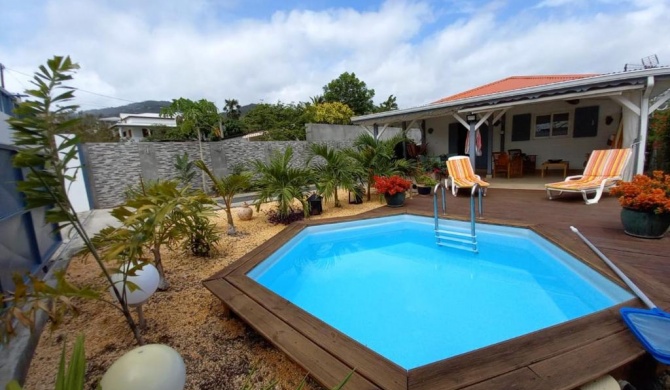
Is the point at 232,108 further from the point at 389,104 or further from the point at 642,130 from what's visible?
the point at 642,130

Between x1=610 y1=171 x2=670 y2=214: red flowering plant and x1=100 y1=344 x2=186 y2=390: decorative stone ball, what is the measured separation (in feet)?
16.9

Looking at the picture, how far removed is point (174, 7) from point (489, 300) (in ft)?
28.7

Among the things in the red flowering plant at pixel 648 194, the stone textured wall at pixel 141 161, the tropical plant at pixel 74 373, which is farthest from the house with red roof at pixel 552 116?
the tropical plant at pixel 74 373

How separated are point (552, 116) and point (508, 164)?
2.39 meters

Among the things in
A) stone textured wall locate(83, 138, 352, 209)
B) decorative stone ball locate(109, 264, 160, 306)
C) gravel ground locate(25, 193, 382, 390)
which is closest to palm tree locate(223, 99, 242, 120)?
stone textured wall locate(83, 138, 352, 209)

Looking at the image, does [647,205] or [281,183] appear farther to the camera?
[281,183]

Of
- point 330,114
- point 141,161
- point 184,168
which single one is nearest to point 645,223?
point 184,168

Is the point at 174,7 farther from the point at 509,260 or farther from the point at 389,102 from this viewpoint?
the point at 389,102

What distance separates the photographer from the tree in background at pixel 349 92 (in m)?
33.0

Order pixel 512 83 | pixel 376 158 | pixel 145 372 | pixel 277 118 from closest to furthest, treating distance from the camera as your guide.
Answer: pixel 145 372
pixel 376 158
pixel 512 83
pixel 277 118

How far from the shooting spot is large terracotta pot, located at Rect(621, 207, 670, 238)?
362cm

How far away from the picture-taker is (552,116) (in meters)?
9.80

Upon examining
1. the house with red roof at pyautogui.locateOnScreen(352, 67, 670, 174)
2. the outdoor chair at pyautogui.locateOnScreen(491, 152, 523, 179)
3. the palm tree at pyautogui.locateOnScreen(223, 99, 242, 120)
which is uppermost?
the palm tree at pyautogui.locateOnScreen(223, 99, 242, 120)

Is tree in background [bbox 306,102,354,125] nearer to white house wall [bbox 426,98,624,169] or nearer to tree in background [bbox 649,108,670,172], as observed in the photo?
white house wall [bbox 426,98,624,169]
